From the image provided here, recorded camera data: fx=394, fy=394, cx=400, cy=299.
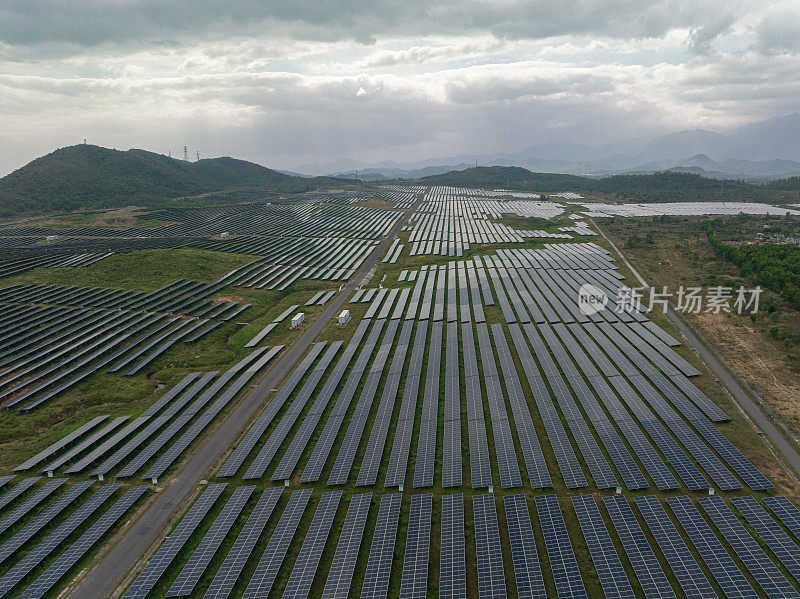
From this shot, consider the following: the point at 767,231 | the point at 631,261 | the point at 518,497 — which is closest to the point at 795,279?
the point at 631,261

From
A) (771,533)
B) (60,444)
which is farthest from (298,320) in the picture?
(771,533)

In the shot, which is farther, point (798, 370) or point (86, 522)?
point (798, 370)

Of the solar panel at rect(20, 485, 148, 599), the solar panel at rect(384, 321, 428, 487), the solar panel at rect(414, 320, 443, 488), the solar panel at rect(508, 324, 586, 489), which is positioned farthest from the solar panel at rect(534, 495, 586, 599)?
the solar panel at rect(20, 485, 148, 599)

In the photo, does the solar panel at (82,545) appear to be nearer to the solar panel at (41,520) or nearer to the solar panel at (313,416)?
the solar panel at (41,520)

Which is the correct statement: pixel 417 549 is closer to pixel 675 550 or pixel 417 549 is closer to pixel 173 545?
pixel 675 550

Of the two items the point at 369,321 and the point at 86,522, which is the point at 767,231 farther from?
the point at 86,522

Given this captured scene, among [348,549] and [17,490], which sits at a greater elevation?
[348,549]
